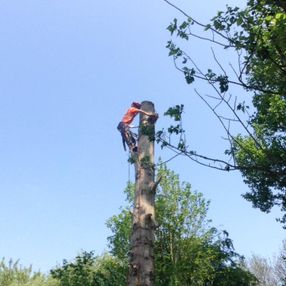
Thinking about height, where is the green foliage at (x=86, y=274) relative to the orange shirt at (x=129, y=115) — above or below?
below

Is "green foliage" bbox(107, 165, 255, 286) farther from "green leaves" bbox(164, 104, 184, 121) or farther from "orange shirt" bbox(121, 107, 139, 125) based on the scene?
"green leaves" bbox(164, 104, 184, 121)

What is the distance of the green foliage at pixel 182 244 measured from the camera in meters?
14.7

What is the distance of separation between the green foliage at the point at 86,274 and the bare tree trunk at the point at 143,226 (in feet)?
23.7

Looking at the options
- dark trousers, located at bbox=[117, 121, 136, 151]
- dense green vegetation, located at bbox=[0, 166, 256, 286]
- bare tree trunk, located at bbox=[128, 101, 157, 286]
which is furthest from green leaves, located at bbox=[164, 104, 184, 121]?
dense green vegetation, located at bbox=[0, 166, 256, 286]

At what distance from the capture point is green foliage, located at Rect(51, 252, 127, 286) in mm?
13398

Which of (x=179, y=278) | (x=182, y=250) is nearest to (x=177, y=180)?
(x=182, y=250)

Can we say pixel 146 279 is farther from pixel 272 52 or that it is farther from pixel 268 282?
pixel 268 282

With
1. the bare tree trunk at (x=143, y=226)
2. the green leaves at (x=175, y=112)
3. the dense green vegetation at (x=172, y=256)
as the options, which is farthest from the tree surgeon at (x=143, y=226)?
the dense green vegetation at (x=172, y=256)

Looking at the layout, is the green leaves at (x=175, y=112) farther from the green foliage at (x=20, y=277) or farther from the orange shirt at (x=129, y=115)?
the green foliage at (x=20, y=277)

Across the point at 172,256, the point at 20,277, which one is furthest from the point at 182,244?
the point at 20,277

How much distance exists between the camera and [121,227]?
15789mm

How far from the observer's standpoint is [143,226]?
6.79m

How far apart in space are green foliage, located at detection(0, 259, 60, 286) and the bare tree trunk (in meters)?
11.2

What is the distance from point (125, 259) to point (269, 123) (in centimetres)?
696
